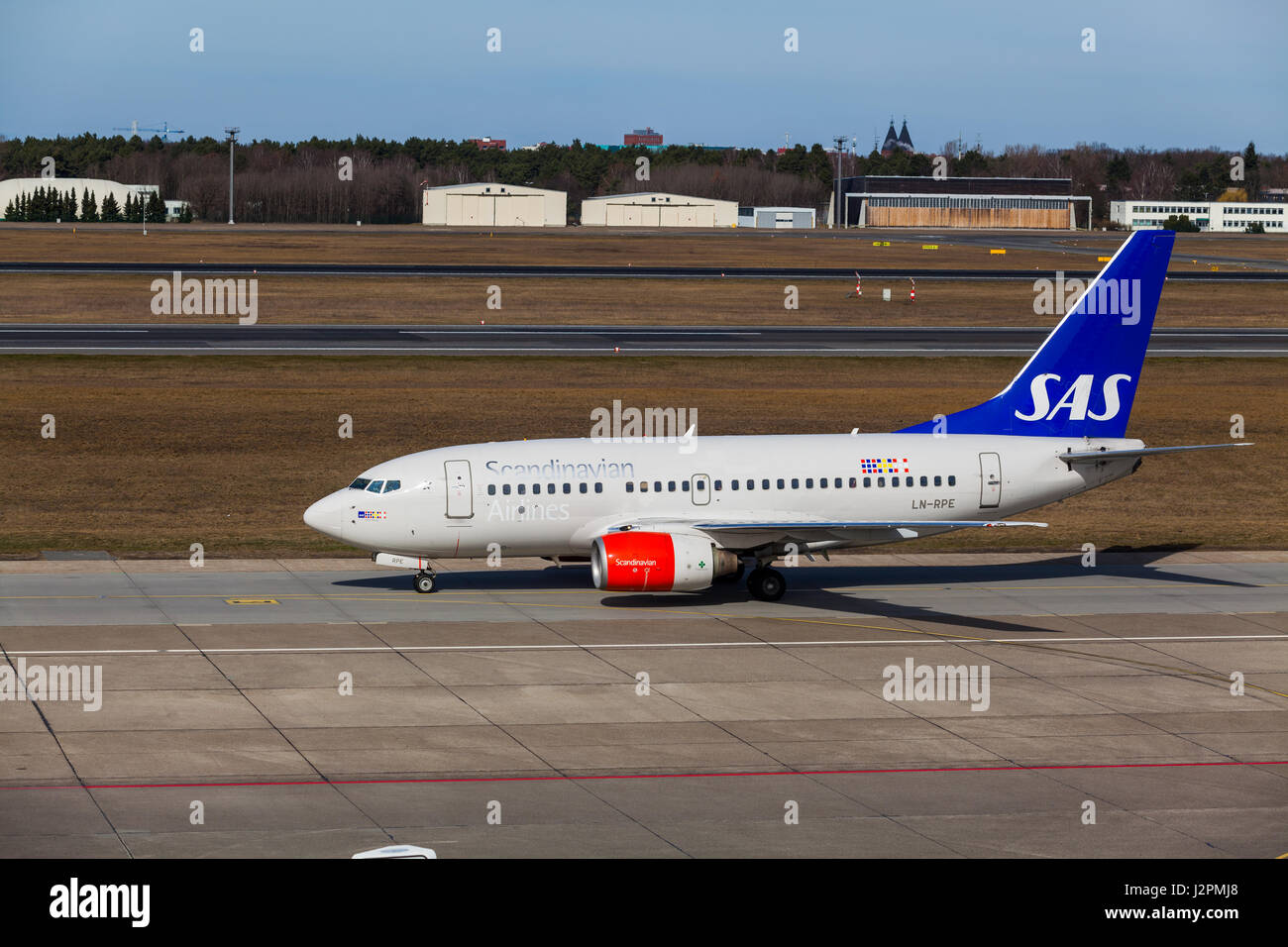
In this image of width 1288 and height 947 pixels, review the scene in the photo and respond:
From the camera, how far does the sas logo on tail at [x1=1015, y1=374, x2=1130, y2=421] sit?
43.3 metres

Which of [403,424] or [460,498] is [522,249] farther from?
[460,498]

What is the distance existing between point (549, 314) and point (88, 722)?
7557cm

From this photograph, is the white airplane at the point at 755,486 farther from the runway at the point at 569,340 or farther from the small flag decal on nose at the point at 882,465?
the runway at the point at 569,340

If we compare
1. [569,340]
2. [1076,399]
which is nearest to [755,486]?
[1076,399]

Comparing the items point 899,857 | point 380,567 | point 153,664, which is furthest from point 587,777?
point 380,567

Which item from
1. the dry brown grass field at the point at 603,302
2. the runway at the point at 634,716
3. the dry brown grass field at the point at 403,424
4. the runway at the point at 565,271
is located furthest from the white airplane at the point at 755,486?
the runway at the point at 565,271

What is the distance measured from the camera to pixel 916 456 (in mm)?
41844

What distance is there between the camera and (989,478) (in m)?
42.1

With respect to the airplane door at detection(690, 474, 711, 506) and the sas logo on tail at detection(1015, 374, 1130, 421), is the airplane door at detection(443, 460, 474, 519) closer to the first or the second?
the airplane door at detection(690, 474, 711, 506)

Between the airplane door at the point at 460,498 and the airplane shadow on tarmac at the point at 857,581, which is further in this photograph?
the airplane shadow on tarmac at the point at 857,581

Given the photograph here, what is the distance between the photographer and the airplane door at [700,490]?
40531 mm

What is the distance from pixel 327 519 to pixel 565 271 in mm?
89382

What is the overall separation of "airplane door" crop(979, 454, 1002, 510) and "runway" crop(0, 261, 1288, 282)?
8220 centimetres

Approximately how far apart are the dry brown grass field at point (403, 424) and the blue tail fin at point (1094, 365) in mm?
7632
